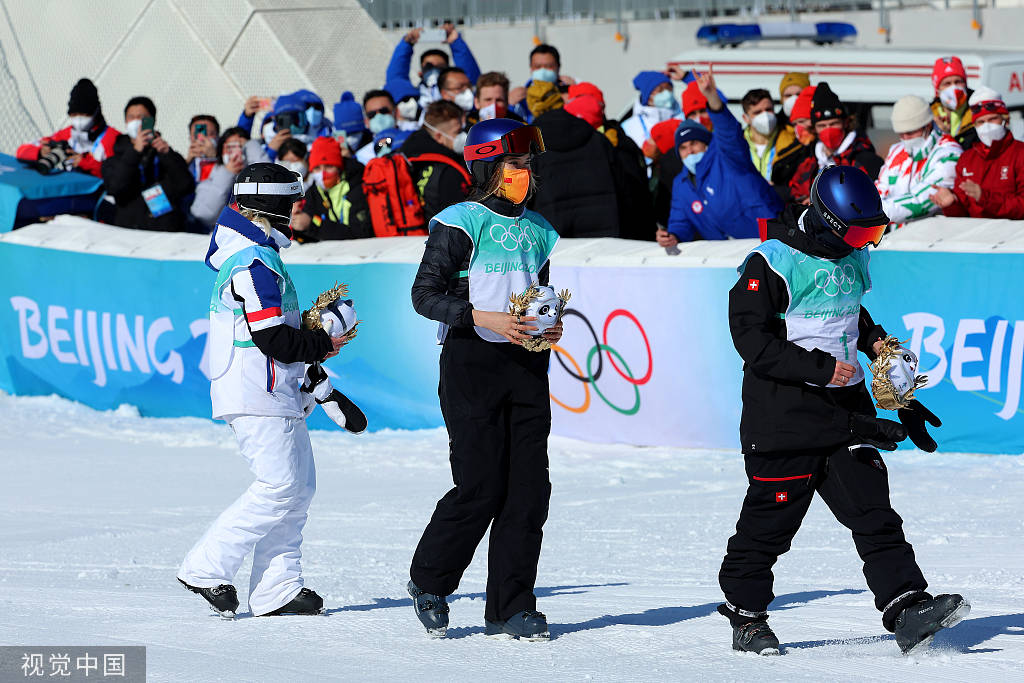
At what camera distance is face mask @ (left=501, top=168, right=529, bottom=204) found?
589 cm

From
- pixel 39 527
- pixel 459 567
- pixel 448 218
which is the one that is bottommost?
pixel 39 527

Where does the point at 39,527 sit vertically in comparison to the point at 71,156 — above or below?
below

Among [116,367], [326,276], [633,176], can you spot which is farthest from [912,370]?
[116,367]

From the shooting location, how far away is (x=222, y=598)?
20.8 feet

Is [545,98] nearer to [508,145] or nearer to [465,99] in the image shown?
[465,99]

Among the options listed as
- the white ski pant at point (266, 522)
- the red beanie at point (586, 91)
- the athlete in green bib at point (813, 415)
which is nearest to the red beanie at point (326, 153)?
the red beanie at point (586, 91)

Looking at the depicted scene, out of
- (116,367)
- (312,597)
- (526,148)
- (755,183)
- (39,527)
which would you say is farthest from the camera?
(116,367)

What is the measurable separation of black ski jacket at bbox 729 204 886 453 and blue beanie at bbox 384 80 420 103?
8252 millimetres

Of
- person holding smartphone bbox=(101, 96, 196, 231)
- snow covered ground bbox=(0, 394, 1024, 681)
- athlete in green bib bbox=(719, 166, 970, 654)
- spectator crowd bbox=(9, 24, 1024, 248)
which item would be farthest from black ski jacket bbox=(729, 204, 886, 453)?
person holding smartphone bbox=(101, 96, 196, 231)

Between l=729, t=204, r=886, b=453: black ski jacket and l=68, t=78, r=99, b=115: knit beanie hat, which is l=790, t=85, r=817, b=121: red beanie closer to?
l=729, t=204, r=886, b=453: black ski jacket

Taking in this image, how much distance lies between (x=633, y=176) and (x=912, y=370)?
577 centimetres

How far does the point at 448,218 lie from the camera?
19.2 feet

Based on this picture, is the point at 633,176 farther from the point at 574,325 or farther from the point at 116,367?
the point at 116,367

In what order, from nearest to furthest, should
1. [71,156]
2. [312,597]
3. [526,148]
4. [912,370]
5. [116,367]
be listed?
[912,370] < [526,148] < [312,597] < [116,367] < [71,156]
